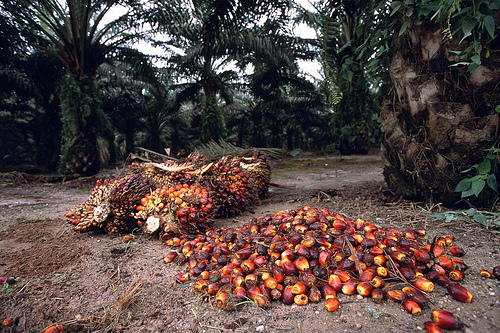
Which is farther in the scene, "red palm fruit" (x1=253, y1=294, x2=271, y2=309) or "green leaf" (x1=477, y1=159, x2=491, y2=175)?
"green leaf" (x1=477, y1=159, x2=491, y2=175)

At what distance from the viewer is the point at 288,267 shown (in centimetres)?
121

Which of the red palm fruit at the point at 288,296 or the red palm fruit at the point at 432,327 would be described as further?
the red palm fruit at the point at 288,296

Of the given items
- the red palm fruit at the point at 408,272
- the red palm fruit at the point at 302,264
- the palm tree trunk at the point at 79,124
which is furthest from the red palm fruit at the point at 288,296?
the palm tree trunk at the point at 79,124

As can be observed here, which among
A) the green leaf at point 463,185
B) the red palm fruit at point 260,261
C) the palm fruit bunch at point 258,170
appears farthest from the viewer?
the palm fruit bunch at point 258,170

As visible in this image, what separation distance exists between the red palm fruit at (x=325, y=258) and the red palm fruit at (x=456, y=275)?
0.49m

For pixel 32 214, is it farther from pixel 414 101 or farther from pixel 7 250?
pixel 414 101

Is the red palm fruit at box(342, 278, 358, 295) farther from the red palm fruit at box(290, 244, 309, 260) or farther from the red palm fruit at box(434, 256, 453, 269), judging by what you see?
the red palm fruit at box(434, 256, 453, 269)

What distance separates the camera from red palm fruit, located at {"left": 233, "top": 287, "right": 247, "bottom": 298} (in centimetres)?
114

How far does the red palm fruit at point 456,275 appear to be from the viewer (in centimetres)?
113

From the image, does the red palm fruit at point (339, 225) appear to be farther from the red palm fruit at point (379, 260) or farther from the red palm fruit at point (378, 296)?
the red palm fruit at point (378, 296)

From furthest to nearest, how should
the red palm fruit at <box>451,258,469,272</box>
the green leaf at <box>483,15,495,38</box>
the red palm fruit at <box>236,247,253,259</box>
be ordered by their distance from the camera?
the green leaf at <box>483,15,495,38</box>, the red palm fruit at <box>236,247,253,259</box>, the red palm fruit at <box>451,258,469,272</box>

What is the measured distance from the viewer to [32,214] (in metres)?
2.85

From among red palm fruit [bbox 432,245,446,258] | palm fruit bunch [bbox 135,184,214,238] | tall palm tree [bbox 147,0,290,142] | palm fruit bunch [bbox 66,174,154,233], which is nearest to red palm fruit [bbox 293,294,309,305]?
red palm fruit [bbox 432,245,446,258]

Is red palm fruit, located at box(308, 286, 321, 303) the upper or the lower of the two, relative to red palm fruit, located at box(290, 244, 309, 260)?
lower
